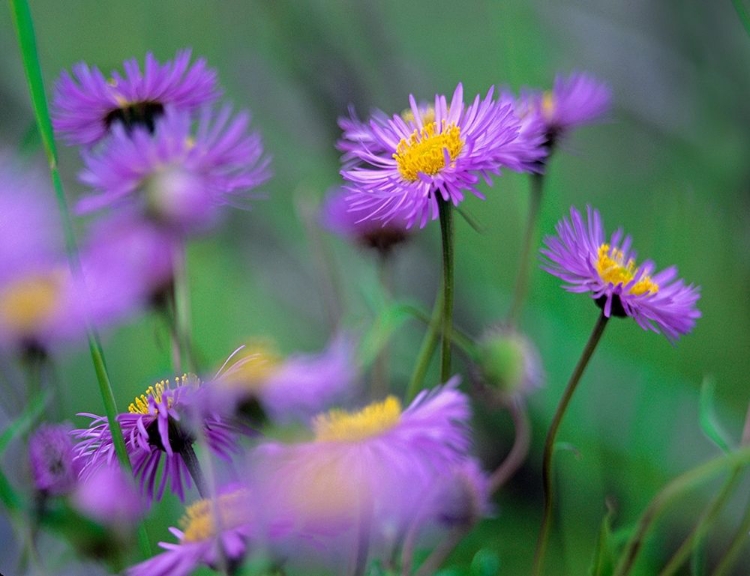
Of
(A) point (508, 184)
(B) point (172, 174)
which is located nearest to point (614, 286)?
(B) point (172, 174)

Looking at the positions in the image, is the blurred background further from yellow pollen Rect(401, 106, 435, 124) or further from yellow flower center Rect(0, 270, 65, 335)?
yellow flower center Rect(0, 270, 65, 335)

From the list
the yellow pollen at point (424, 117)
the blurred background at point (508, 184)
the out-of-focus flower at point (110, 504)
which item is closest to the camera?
the out-of-focus flower at point (110, 504)

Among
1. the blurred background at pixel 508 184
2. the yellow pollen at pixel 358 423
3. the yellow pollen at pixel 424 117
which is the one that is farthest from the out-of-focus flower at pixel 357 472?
the blurred background at pixel 508 184

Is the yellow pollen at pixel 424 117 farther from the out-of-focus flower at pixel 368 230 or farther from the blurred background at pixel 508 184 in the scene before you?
the blurred background at pixel 508 184

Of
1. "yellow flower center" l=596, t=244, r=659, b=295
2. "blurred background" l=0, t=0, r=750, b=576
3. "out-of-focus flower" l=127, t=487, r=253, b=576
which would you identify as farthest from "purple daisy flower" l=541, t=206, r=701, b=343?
"blurred background" l=0, t=0, r=750, b=576

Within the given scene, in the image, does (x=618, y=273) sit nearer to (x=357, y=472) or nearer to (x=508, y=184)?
(x=357, y=472)

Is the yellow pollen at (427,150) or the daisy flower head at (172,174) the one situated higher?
the yellow pollen at (427,150)
